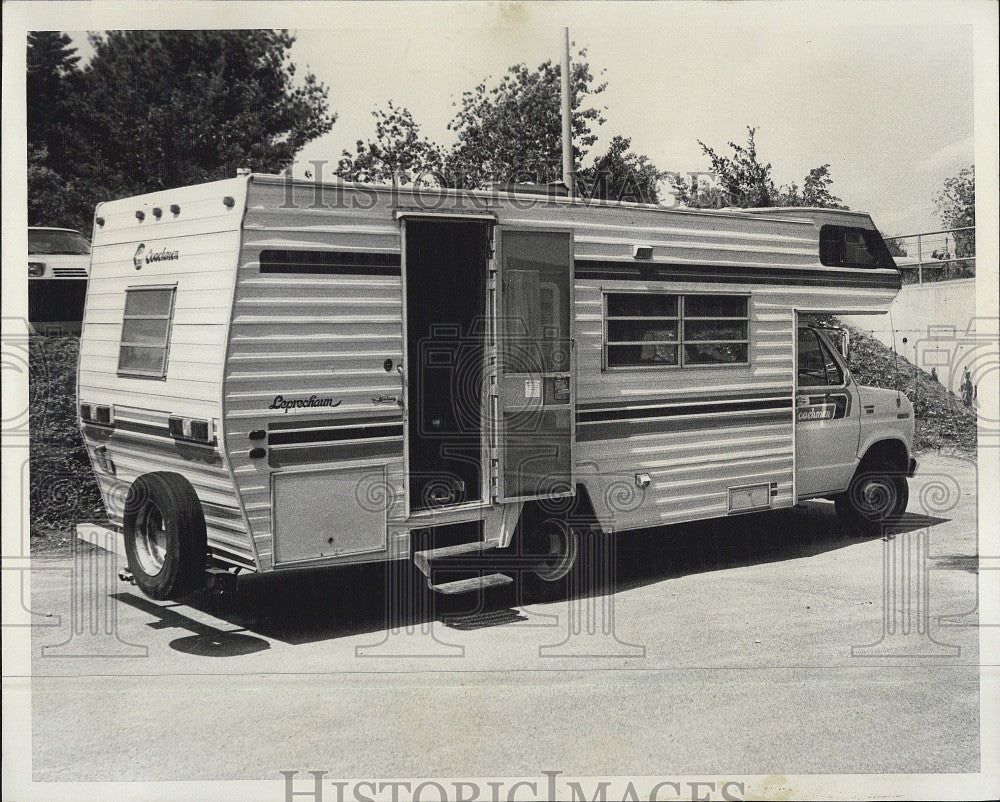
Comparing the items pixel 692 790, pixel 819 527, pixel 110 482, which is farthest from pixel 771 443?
pixel 110 482

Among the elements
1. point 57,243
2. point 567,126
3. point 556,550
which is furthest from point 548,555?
point 57,243

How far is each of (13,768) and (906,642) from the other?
5.47m

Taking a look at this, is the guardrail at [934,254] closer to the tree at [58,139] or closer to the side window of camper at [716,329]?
the side window of camper at [716,329]

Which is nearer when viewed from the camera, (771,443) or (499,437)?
(499,437)

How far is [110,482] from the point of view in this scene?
7750 millimetres

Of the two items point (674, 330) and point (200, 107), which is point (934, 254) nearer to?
point (674, 330)

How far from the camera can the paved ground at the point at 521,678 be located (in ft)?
17.6

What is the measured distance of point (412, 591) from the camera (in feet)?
25.4

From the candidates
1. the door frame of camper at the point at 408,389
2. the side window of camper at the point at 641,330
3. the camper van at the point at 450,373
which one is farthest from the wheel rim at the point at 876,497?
the door frame of camper at the point at 408,389

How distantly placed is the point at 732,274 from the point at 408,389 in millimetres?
3038

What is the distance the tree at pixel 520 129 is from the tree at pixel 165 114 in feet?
6.90

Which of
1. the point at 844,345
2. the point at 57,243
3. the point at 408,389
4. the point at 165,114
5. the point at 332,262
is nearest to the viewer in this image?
the point at 332,262

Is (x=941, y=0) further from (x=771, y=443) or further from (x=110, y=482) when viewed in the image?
(x=110, y=482)

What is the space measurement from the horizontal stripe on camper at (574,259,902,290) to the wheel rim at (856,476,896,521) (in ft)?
5.99
